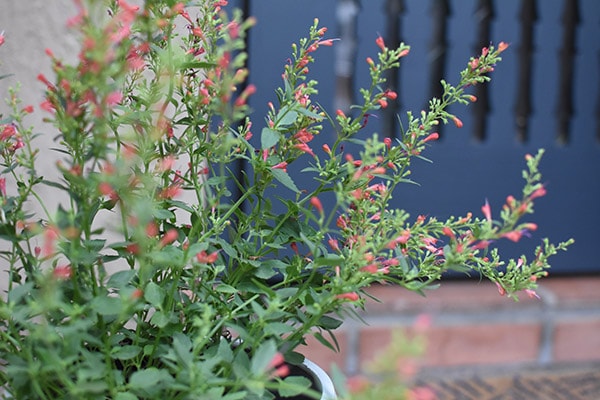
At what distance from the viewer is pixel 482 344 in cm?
204

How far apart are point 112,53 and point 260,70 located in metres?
1.24

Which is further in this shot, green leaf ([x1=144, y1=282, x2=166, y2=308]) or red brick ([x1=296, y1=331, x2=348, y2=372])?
red brick ([x1=296, y1=331, x2=348, y2=372])

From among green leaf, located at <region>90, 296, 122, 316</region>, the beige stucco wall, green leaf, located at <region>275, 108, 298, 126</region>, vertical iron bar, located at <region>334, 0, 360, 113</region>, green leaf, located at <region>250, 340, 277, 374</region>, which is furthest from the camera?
vertical iron bar, located at <region>334, 0, 360, 113</region>

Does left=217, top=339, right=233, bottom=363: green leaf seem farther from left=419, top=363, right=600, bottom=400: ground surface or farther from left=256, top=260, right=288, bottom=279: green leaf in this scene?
left=419, top=363, right=600, bottom=400: ground surface

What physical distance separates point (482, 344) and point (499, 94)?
0.68 metres

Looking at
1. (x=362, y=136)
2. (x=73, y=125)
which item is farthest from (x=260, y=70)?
(x=73, y=125)

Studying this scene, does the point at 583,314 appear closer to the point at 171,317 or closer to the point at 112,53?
the point at 171,317

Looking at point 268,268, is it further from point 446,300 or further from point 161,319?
point 446,300

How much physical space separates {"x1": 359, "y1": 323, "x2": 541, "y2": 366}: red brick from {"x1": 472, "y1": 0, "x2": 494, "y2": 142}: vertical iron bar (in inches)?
20.4

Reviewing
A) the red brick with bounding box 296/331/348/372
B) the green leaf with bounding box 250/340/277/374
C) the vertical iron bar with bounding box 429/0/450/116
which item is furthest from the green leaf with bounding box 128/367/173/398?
the vertical iron bar with bounding box 429/0/450/116

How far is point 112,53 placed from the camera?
1.93ft

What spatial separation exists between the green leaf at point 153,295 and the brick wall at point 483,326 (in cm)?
115

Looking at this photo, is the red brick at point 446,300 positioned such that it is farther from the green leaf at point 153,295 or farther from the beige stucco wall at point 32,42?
the green leaf at point 153,295

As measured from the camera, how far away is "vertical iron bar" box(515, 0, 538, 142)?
6.65ft
